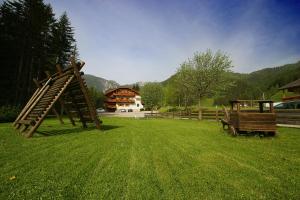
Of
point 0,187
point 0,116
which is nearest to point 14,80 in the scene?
point 0,116

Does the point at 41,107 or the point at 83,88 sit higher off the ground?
the point at 83,88

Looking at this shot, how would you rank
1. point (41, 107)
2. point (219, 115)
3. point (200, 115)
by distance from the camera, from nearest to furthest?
point (41, 107) < point (219, 115) < point (200, 115)

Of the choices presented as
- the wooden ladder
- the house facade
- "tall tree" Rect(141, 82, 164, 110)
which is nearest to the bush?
the wooden ladder

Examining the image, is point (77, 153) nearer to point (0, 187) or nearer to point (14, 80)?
point (0, 187)

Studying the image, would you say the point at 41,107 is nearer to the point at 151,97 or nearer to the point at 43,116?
the point at 43,116

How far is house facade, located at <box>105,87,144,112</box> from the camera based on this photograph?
87.8 m

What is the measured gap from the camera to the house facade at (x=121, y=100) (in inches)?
3457

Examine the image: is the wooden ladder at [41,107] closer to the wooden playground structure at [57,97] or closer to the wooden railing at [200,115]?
the wooden playground structure at [57,97]

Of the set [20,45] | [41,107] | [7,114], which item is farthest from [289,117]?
[20,45]

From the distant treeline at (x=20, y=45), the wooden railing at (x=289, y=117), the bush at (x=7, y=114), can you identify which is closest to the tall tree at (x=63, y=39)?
the distant treeline at (x=20, y=45)

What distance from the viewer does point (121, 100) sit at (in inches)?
3482

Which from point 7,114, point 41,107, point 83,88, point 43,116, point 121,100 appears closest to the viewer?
point 43,116

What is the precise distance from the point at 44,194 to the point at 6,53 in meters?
30.5

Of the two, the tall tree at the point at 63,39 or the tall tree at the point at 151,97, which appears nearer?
the tall tree at the point at 63,39
